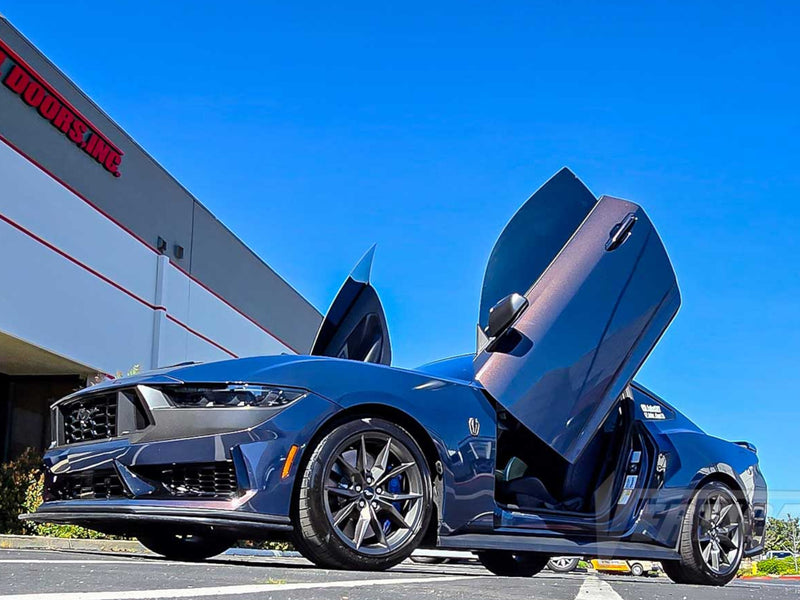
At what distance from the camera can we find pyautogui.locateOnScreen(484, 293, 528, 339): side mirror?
186 inches

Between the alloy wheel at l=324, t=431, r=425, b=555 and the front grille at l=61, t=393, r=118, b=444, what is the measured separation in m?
1.05

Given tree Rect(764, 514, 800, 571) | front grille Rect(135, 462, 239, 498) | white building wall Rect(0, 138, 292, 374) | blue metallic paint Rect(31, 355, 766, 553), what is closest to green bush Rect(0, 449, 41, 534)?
white building wall Rect(0, 138, 292, 374)

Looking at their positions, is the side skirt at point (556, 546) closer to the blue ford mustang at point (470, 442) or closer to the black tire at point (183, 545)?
the blue ford mustang at point (470, 442)

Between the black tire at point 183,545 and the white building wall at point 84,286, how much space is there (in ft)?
27.4

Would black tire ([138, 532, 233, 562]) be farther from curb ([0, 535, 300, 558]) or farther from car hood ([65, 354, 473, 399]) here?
curb ([0, 535, 300, 558])

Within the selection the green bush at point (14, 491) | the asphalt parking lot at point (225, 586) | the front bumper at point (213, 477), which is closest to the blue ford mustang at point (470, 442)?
the front bumper at point (213, 477)

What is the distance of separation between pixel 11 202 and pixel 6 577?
11.1 m

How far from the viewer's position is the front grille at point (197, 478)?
3.79 metres

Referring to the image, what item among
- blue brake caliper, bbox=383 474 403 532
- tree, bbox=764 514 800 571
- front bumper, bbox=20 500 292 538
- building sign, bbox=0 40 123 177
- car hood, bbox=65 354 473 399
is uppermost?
Result: building sign, bbox=0 40 123 177

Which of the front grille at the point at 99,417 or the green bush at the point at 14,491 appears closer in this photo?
the front grille at the point at 99,417

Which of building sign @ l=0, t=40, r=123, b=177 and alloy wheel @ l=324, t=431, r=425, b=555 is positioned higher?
building sign @ l=0, t=40, r=123, b=177

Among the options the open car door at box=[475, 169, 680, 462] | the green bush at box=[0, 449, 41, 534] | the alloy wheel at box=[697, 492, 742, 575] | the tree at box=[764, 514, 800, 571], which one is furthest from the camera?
the green bush at box=[0, 449, 41, 534]

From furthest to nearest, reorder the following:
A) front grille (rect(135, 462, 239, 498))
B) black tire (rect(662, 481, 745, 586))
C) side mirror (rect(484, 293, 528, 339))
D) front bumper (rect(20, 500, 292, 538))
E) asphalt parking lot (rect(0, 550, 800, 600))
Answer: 1. black tire (rect(662, 481, 745, 586))
2. side mirror (rect(484, 293, 528, 339))
3. front grille (rect(135, 462, 239, 498))
4. front bumper (rect(20, 500, 292, 538))
5. asphalt parking lot (rect(0, 550, 800, 600))

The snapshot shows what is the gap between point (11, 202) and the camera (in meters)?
12.8
